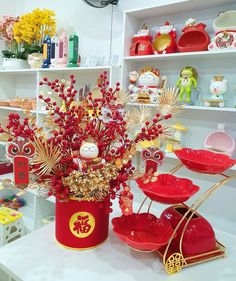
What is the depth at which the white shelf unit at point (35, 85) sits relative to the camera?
6.44 feet

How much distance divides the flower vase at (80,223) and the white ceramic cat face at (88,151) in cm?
15

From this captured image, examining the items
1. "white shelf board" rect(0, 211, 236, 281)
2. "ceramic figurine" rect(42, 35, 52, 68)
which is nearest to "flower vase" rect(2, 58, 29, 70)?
"ceramic figurine" rect(42, 35, 52, 68)

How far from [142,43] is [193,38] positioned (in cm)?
31

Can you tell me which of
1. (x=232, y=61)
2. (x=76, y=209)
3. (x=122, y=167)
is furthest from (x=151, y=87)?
(x=76, y=209)

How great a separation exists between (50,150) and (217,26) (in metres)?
1.21

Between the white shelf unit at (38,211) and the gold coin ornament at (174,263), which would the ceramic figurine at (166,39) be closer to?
the gold coin ornament at (174,263)

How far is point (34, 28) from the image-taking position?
214 cm

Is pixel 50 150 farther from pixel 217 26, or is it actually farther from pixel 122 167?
pixel 217 26

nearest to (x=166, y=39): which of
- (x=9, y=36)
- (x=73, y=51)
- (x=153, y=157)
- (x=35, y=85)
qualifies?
(x=73, y=51)

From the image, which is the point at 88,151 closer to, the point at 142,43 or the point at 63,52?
the point at 142,43

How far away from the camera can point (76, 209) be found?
818 mm

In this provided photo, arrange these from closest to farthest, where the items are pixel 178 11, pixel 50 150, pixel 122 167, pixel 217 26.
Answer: pixel 50 150, pixel 122 167, pixel 217 26, pixel 178 11

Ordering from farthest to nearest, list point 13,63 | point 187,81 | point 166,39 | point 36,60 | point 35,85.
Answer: point 35,85 < point 13,63 < point 36,60 < point 166,39 < point 187,81

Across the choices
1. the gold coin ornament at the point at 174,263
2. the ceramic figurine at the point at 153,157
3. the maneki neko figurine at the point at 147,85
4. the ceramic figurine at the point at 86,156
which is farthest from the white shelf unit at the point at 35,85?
the gold coin ornament at the point at 174,263
